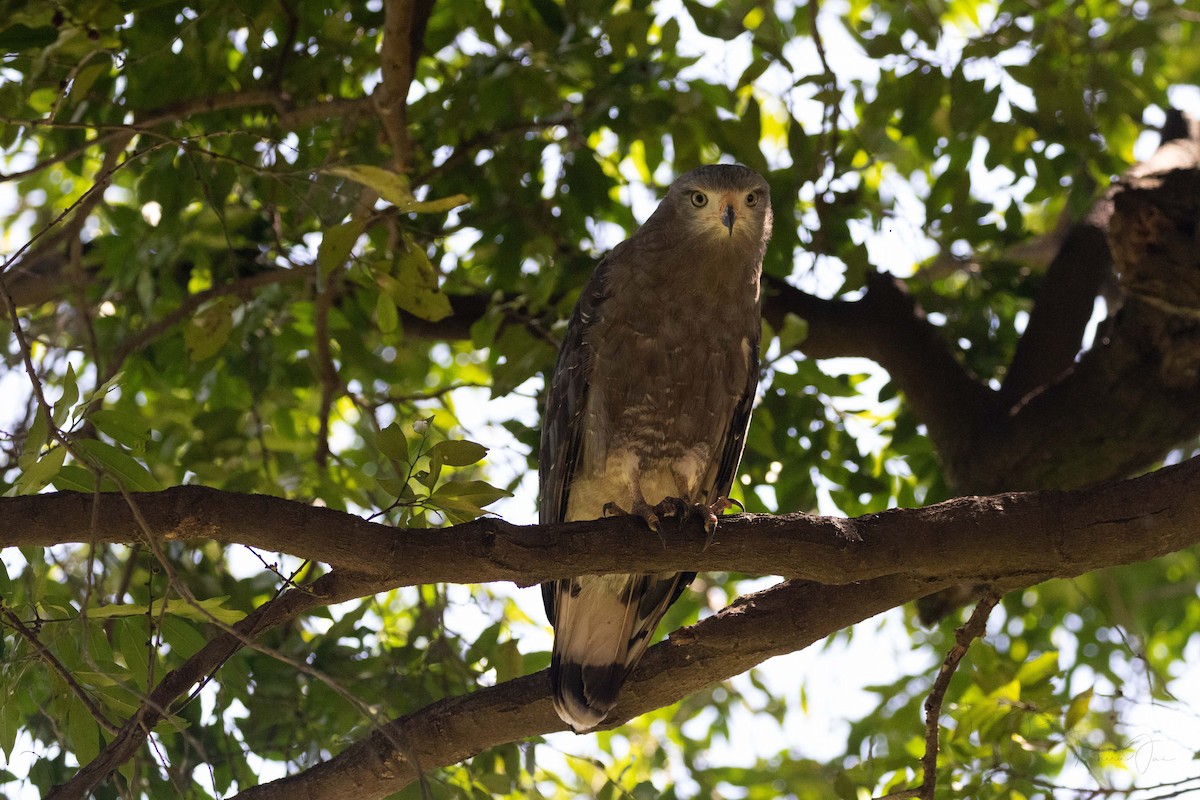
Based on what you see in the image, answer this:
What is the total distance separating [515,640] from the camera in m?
3.81

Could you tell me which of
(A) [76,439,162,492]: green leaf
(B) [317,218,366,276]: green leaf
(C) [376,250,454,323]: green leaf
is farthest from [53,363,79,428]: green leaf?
(C) [376,250,454,323]: green leaf

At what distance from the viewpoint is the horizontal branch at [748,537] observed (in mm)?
2377

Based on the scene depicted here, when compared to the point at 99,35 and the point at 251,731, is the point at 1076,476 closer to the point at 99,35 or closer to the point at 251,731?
the point at 251,731

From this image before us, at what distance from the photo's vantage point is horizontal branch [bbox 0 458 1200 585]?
2377mm

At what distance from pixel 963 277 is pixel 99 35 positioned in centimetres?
452

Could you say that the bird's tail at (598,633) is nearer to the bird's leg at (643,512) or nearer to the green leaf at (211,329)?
the bird's leg at (643,512)

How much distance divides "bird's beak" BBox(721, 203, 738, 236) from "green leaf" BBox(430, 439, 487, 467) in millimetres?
1539

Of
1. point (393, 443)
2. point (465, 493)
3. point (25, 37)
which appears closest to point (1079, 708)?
point (465, 493)

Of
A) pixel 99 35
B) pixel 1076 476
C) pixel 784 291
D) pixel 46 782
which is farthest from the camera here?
pixel 784 291

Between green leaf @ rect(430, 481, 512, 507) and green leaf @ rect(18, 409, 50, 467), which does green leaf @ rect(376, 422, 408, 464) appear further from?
green leaf @ rect(18, 409, 50, 467)

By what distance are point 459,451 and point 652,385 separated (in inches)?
49.1

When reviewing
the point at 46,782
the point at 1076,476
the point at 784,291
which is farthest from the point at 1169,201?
the point at 46,782

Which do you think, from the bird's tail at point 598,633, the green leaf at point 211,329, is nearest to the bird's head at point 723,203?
the bird's tail at point 598,633

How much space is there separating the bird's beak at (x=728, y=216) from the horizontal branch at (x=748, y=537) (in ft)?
4.14
